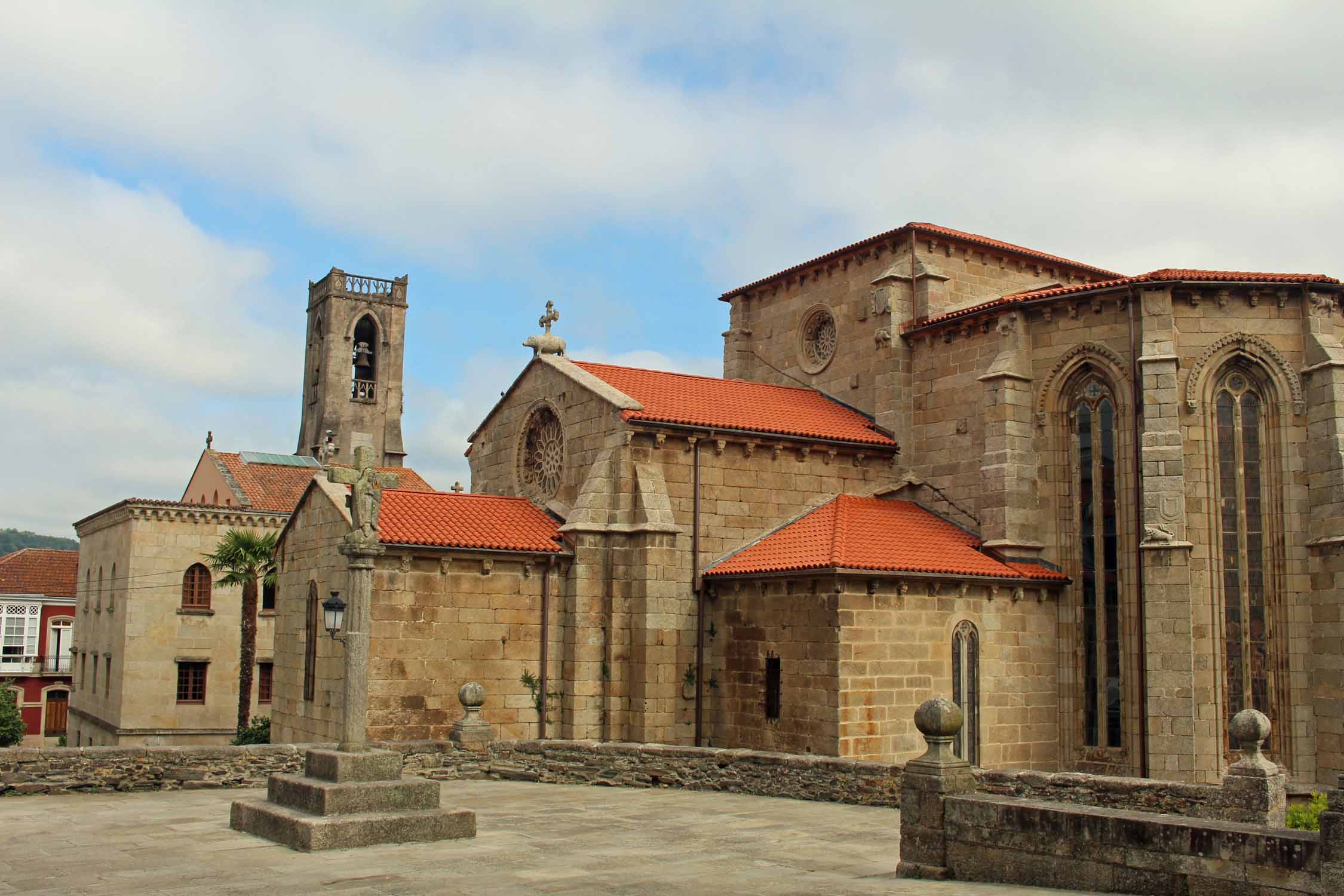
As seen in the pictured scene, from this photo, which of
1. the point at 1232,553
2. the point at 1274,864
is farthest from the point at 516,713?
the point at 1274,864

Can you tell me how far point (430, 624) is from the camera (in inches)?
799

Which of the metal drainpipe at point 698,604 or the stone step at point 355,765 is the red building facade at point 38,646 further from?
the stone step at point 355,765

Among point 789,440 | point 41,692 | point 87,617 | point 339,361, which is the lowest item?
point 41,692

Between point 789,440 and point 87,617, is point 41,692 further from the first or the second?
point 789,440

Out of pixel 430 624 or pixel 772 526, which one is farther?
pixel 772 526

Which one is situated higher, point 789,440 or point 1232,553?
point 789,440

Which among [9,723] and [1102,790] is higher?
[1102,790]

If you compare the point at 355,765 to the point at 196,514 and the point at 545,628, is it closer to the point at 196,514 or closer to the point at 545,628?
the point at 545,628

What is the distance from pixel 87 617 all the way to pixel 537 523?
27521mm

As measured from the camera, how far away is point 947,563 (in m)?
20.9

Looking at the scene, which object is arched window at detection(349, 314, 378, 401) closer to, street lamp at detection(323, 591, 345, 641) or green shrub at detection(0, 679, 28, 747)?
green shrub at detection(0, 679, 28, 747)

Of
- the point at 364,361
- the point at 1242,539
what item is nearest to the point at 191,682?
the point at 364,361

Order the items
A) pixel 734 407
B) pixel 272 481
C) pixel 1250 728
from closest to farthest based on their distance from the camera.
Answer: pixel 1250 728
pixel 734 407
pixel 272 481

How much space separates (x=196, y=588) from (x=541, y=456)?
18.3 meters
